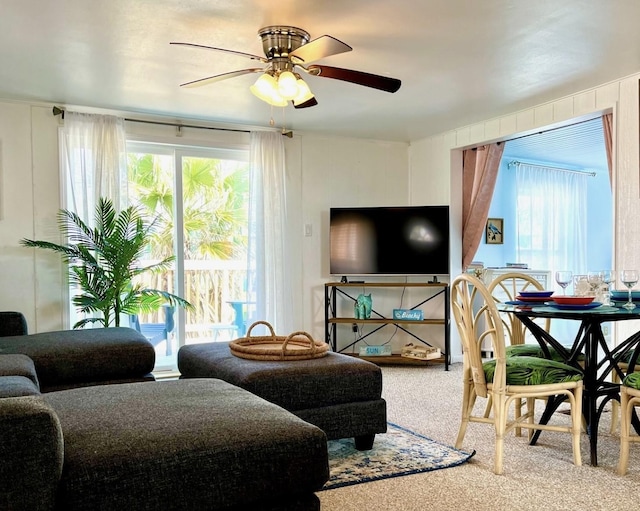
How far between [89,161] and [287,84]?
2.43 meters

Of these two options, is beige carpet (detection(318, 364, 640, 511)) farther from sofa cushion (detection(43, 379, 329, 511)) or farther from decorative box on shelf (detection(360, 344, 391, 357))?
decorative box on shelf (detection(360, 344, 391, 357))

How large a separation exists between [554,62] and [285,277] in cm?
295

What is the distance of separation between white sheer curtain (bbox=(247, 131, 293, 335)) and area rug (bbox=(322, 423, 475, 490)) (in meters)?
2.44

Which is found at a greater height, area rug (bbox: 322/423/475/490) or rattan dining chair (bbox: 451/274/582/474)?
rattan dining chair (bbox: 451/274/582/474)

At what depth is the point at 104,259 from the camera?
463 centimetres

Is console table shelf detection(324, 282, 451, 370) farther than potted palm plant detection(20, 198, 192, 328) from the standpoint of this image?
Yes

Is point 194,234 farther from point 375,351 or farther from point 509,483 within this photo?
point 509,483

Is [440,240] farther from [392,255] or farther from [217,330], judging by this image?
[217,330]

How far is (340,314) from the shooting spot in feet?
19.6

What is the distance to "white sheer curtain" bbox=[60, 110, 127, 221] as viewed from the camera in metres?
4.70

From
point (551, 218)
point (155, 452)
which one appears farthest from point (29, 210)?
point (551, 218)

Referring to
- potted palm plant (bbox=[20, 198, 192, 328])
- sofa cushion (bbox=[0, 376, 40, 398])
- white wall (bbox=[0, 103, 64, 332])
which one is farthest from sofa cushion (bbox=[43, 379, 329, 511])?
white wall (bbox=[0, 103, 64, 332])

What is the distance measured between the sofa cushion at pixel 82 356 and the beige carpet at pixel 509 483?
58.7 inches

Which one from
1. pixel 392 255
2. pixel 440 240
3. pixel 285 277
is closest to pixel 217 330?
pixel 285 277
